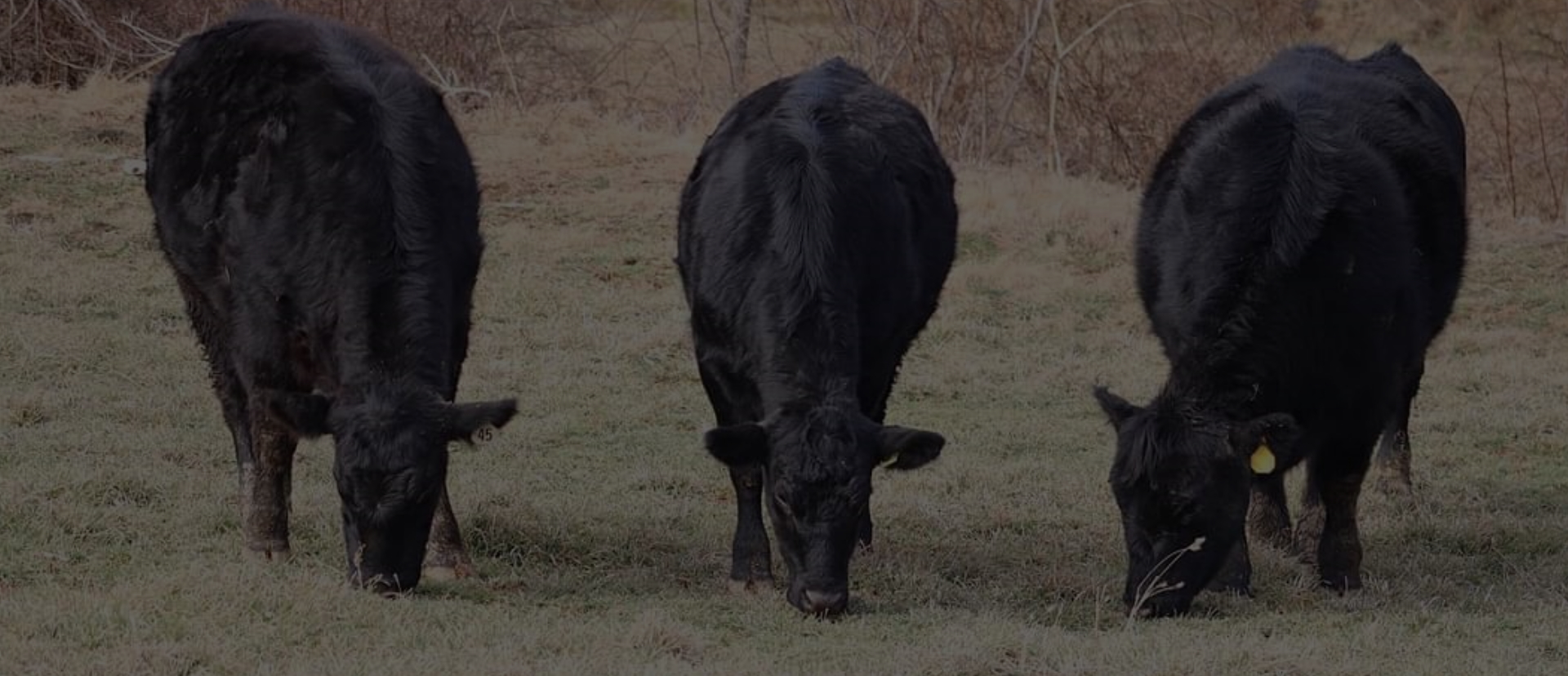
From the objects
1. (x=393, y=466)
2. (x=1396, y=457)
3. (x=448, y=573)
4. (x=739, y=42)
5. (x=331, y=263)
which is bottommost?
(x=448, y=573)

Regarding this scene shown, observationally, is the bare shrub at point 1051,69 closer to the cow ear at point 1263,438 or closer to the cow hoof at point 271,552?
the cow ear at point 1263,438

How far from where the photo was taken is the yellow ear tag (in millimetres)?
6984

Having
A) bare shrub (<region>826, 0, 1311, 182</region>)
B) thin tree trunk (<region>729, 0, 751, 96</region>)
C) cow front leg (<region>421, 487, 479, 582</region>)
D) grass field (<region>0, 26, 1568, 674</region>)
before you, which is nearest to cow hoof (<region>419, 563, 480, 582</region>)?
cow front leg (<region>421, 487, 479, 582</region>)

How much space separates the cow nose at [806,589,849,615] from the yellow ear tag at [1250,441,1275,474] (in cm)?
153

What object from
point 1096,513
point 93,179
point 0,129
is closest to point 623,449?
point 1096,513

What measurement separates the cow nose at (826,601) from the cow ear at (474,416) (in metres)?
1.15

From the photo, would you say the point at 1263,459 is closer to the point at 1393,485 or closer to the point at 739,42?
the point at 1393,485

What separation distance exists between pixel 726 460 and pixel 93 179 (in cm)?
1019

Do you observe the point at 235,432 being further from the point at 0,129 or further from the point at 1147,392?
the point at 0,129

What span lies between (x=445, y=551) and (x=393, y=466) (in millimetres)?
967

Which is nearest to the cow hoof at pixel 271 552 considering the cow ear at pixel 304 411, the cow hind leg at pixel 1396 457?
the cow ear at pixel 304 411

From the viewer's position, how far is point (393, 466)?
21.4 ft

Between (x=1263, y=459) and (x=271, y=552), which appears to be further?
(x=271, y=552)

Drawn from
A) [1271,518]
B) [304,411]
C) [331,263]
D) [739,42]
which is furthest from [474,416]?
[739,42]
